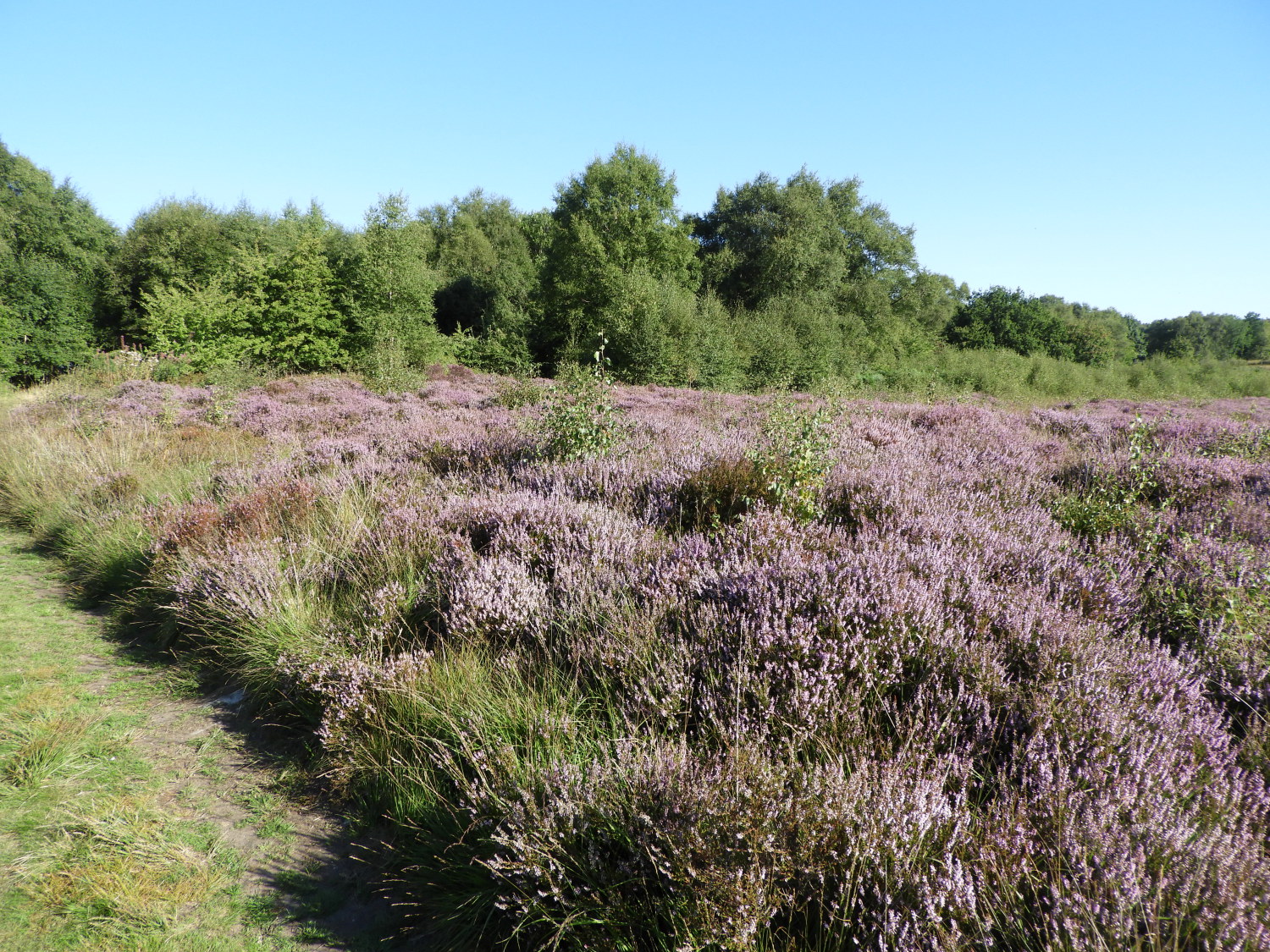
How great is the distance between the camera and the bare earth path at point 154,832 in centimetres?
217

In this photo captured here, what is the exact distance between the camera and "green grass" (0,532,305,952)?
2.14m

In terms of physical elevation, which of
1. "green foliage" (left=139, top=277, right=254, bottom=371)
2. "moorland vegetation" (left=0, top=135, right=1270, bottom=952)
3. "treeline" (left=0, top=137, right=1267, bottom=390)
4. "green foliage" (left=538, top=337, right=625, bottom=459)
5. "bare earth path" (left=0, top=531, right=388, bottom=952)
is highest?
"treeline" (left=0, top=137, right=1267, bottom=390)

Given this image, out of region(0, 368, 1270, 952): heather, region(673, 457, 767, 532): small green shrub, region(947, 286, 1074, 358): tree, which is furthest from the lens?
region(947, 286, 1074, 358): tree

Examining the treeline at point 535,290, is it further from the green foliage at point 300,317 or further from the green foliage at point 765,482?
the green foliage at point 765,482

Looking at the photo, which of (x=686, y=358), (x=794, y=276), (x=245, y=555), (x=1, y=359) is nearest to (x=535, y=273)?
(x=794, y=276)

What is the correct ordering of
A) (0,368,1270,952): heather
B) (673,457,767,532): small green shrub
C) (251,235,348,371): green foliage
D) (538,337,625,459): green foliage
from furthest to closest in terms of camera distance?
(251,235,348,371): green foliage, (538,337,625,459): green foliage, (673,457,767,532): small green shrub, (0,368,1270,952): heather

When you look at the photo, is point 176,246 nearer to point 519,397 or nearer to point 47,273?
point 47,273

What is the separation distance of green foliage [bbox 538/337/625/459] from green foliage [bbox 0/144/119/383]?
2927 cm

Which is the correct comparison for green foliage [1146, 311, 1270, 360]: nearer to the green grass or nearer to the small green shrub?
the small green shrub

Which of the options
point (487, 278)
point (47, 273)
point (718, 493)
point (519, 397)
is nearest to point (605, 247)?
point (487, 278)

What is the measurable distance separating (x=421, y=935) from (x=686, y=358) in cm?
2233

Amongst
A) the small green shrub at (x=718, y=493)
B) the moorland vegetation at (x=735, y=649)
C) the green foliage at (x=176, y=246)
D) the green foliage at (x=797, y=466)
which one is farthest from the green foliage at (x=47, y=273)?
the green foliage at (x=797, y=466)

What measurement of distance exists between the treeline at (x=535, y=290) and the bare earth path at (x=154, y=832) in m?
14.0

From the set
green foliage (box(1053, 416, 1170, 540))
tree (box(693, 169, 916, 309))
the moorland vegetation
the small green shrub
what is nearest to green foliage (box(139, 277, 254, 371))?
the moorland vegetation
